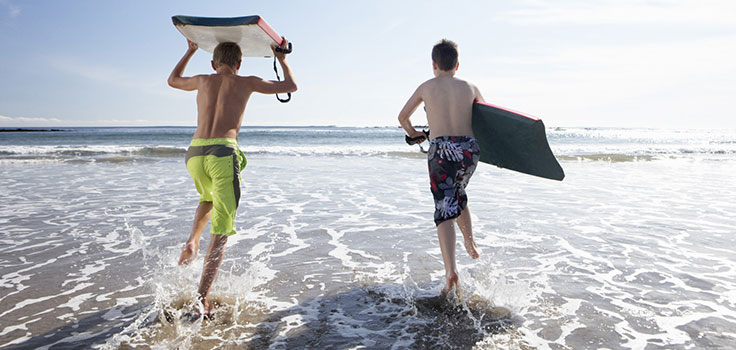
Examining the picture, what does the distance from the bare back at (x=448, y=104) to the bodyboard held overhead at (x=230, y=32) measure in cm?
124

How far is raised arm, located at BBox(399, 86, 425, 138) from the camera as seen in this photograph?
11.4 feet

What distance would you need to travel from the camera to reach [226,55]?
3.22 metres

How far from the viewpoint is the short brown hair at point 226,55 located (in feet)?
10.6

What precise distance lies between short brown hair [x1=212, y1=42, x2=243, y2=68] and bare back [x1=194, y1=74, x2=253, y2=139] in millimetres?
114

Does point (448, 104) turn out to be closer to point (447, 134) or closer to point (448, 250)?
point (447, 134)

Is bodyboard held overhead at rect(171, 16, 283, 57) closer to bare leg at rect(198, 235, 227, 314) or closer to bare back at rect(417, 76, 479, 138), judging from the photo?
bare back at rect(417, 76, 479, 138)

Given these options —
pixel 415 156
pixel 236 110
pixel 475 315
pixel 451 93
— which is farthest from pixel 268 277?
pixel 415 156

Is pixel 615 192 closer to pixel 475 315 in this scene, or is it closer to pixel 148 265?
pixel 475 315

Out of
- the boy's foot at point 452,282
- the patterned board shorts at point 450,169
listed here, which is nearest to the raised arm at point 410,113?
the patterned board shorts at point 450,169

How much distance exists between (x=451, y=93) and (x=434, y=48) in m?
0.40

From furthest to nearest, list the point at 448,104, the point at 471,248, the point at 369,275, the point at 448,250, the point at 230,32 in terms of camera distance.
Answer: the point at 369,275, the point at 471,248, the point at 448,104, the point at 448,250, the point at 230,32

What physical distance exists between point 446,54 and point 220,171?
6.30ft

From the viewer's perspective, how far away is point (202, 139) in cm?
310

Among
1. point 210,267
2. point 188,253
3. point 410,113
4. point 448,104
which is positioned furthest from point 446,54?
point 188,253
